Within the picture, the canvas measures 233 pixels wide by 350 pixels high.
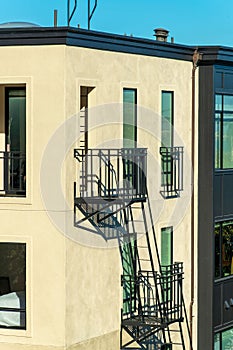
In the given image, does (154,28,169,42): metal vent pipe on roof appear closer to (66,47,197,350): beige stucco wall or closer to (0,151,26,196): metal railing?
(66,47,197,350): beige stucco wall

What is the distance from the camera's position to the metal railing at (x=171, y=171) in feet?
84.7

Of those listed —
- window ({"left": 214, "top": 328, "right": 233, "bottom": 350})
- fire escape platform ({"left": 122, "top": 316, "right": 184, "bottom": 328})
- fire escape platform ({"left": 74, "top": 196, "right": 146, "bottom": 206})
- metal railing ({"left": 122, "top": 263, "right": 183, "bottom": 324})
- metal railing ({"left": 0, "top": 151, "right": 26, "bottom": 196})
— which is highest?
metal railing ({"left": 0, "top": 151, "right": 26, "bottom": 196})

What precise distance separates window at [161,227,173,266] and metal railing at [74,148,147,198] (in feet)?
7.70

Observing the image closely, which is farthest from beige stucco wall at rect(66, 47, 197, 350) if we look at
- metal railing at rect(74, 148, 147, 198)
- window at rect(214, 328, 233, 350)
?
window at rect(214, 328, 233, 350)

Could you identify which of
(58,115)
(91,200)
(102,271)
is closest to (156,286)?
(102,271)

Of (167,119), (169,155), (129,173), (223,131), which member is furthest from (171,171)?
(223,131)

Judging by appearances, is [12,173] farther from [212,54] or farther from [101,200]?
[212,54]

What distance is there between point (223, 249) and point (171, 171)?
3.26 metres

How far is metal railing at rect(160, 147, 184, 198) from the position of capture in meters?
25.8

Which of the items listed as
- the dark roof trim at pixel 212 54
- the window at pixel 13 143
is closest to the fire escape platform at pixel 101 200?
the window at pixel 13 143

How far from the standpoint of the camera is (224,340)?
28.2m

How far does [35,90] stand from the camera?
71.4ft

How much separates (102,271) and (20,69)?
15.8ft

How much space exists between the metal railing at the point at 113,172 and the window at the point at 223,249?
4376mm
